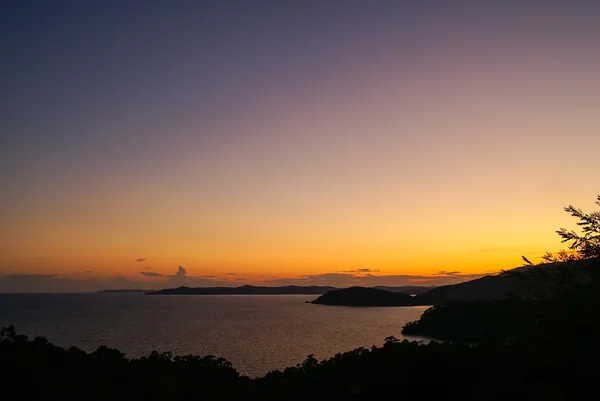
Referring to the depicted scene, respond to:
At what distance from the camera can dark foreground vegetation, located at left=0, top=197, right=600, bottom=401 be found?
15016mm

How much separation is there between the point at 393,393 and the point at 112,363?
23245 millimetres

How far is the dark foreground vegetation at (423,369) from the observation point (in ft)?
49.3

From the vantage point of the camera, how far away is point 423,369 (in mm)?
22109

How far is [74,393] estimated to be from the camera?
84.1 ft

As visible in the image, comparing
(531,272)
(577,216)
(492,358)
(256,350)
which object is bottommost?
(256,350)

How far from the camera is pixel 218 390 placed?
29.6m

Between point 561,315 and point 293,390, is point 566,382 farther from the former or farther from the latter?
point 293,390

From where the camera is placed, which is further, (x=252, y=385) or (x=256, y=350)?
(x=256, y=350)

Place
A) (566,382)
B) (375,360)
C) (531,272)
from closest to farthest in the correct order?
(566,382), (531,272), (375,360)

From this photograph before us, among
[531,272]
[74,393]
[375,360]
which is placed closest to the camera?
[531,272]

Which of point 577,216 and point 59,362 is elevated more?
point 577,216

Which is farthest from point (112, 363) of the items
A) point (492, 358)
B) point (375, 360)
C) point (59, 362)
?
point (492, 358)

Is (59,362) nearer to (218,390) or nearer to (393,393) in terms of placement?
(218,390)

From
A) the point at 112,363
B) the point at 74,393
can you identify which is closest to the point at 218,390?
the point at 74,393
